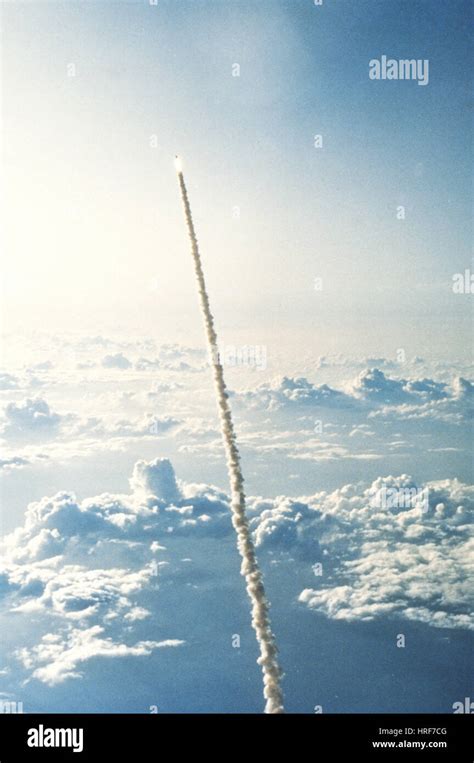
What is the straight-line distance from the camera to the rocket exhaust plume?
43.1 metres

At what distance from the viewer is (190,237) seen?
1713 inches

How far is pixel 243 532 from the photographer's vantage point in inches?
1730

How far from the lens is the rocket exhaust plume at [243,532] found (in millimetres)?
43125
